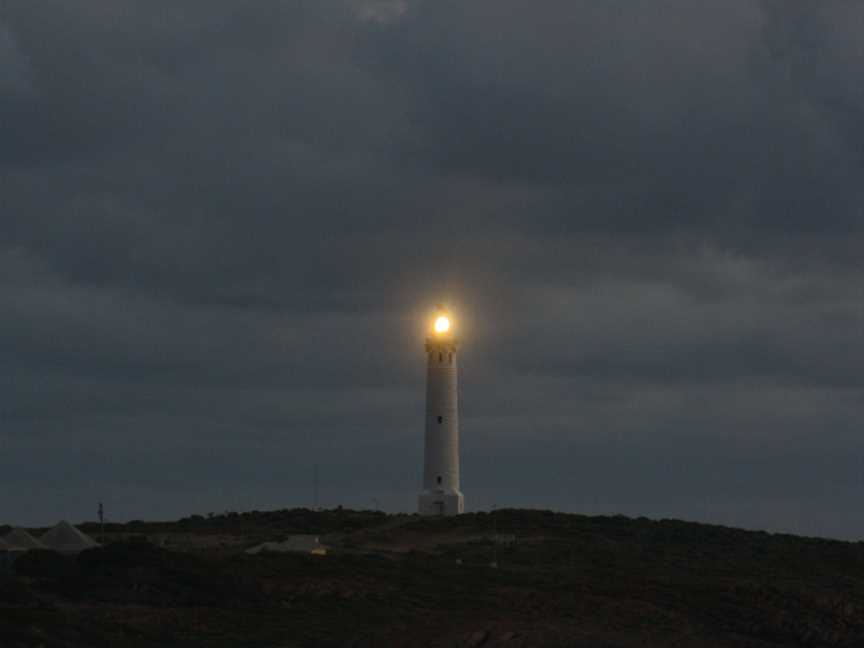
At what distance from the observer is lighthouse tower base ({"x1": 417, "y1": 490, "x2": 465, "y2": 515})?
102m

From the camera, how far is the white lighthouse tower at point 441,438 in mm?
101750

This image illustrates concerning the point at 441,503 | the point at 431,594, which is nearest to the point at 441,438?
the point at 441,503

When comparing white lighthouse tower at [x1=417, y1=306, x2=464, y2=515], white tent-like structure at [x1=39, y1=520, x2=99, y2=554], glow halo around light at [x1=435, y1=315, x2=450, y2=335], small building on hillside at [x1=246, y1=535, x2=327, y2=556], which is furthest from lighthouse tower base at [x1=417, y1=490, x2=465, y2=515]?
white tent-like structure at [x1=39, y1=520, x2=99, y2=554]

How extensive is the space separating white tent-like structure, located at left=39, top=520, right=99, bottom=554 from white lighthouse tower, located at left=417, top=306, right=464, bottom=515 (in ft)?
113

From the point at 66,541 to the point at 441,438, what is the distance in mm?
36042

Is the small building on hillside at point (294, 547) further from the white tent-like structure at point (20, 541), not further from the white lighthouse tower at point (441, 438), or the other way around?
the white lighthouse tower at point (441, 438)

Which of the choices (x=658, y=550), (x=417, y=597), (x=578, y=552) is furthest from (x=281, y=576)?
(x=658, y=550)

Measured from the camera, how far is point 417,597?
65.5m

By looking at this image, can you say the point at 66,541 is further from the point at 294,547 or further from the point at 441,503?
the point at 441,503

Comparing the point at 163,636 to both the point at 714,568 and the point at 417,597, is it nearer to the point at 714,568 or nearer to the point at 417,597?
the point at 417,597

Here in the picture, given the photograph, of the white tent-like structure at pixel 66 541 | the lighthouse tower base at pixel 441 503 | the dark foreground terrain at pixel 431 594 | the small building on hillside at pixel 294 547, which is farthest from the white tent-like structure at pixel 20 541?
the lighthouse tower base at pixel 441 503

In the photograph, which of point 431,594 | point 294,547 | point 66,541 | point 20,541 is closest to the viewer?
point 431,594

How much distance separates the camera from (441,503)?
333ft

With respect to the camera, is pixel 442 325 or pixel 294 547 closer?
pixel 294 547
